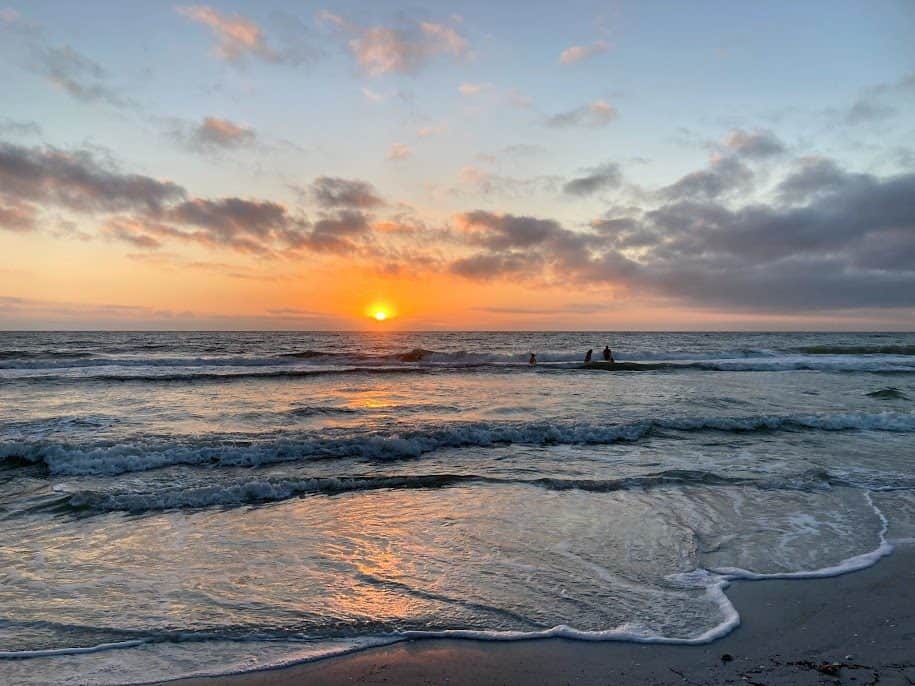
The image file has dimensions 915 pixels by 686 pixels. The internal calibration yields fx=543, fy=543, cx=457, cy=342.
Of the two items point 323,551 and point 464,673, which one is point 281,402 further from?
point 464,673

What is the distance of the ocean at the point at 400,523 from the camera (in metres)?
4.37

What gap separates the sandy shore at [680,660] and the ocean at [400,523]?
189mm

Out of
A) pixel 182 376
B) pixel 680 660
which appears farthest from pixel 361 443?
pixel 182 376

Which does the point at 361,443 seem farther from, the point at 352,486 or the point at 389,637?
the point at 389,637

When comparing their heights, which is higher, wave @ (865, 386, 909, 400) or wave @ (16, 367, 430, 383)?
wave @ (16, 367, 430, 383)

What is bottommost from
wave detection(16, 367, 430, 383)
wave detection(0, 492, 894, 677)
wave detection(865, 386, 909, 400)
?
wave detection(865, 386, 909, 400)

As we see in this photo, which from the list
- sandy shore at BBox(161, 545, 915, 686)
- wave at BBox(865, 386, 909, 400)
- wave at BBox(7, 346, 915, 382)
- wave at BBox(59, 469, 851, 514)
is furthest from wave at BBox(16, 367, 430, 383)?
sandy shore at BBox(161, 545, 915, 686)

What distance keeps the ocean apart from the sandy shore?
189 mm

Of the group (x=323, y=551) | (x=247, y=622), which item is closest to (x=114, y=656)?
(x=247, y=622)

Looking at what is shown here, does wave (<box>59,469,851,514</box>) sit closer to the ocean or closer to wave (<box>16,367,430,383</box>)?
the ocean

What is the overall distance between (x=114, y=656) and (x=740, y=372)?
3602 centimetres

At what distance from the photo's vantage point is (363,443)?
11.4 m

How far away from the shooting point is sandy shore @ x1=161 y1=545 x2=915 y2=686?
3656 millimetres

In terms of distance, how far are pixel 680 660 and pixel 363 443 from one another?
8308mm
